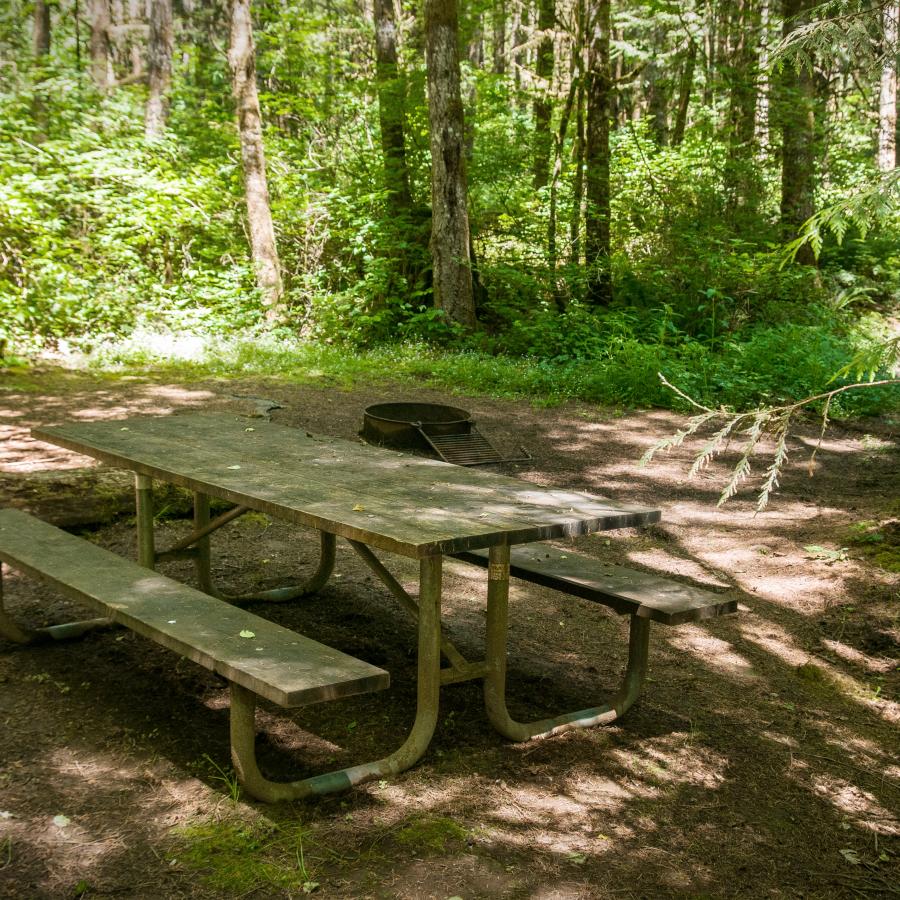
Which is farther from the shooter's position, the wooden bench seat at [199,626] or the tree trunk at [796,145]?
the tree trunk at [796,145]

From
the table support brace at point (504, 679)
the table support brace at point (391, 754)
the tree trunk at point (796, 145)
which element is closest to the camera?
the table support brace at point (391, 754)

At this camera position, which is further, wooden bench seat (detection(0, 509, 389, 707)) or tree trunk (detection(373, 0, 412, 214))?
tree trunk (detection(373, 0, 412, 214))

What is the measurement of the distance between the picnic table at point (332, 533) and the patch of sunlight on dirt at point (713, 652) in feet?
2.41

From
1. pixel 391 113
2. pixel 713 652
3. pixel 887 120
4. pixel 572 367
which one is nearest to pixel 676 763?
pixel 713 652

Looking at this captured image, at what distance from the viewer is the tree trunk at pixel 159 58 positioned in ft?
70.1

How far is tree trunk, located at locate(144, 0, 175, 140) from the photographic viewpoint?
21359 millimetres

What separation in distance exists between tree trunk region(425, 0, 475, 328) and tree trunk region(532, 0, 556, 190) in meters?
2.82

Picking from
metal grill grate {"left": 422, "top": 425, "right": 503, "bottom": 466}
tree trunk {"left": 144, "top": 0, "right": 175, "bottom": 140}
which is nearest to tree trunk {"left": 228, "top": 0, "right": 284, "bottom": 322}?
tree trunk {"left": 144, "top": 0, "right": 175, "bottom": 140}

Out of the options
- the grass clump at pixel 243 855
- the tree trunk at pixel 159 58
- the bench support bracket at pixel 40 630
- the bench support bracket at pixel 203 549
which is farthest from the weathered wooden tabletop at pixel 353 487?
the tree trunk at pixel 159 58

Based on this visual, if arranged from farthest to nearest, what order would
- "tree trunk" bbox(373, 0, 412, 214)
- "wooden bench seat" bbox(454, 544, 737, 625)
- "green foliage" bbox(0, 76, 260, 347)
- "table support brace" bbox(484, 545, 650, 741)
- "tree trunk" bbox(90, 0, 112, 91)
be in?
"tree trunk" bbox(90, 0, 112, 91)
"tree trunk" bbox(373, 0, 412, 214)
"green foliage" bbox(0, 76, 260, 347)
"wooden bench seat" bbox(454, 544, 737, 625)
"table support brace" bbox(484, 545, 650, 741)

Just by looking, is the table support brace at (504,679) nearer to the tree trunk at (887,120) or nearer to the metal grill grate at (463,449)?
the metal grill grate at (463,449)

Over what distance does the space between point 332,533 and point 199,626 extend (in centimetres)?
70

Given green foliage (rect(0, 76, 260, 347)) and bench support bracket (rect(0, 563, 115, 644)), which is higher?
green foliage (rect(0, 76, 260, 347))

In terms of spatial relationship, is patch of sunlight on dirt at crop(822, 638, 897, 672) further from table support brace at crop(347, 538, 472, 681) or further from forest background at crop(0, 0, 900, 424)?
forest background at crop(0, 0, 900, 424)
